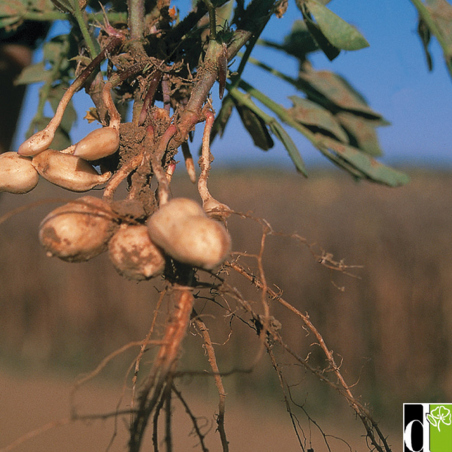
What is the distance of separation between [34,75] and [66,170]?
0.41 meters

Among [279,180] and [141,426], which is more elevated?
[279,180]

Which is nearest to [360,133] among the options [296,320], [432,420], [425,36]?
[425,36]

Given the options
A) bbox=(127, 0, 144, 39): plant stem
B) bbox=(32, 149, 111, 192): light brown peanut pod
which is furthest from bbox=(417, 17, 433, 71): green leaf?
bbox=(32, 149, 111, 192): light brown peanut pod

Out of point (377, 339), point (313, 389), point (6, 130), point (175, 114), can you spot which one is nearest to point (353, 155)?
point (175, 114)

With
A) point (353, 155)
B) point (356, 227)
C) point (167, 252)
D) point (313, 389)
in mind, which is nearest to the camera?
point (167, 252)

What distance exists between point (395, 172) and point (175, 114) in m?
0.42

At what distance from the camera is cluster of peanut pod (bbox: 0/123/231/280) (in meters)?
0.42

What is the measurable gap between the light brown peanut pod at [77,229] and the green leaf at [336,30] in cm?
36

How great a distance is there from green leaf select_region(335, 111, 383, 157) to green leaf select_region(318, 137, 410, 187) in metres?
0.08

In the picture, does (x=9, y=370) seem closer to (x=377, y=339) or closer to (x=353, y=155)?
(x=377, y=339)

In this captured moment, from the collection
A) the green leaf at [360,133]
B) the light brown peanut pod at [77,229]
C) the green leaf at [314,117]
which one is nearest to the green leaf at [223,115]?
the green leaf at [314,117]

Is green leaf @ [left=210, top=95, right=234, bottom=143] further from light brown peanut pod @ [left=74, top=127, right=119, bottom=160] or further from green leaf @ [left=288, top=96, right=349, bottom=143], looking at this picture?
light brown peanut pod @ [left=74, top=127, right=119, bottom=160]

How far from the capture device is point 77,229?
1.47 ft

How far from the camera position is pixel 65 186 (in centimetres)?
51
